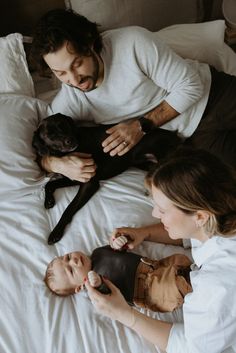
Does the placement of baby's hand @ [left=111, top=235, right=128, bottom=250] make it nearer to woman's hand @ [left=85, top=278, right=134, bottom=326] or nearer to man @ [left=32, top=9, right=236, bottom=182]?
woman's hand @ [left=85, top=278, right=134, bottom=326]

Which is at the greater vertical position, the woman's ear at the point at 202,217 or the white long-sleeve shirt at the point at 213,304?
the woman's ear at the point at 202,217

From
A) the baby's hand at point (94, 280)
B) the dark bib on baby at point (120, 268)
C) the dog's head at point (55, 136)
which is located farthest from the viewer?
the dog's head at point (55, 136)

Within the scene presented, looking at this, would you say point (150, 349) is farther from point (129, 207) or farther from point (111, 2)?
point (111, 2)

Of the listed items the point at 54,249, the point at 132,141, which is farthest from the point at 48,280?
the point at 132,141

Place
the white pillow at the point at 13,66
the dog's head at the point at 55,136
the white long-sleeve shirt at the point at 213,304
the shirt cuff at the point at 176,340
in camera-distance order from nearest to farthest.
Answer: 1. the white long-sleeve shirt at the point at 213,304
2. the shirt cuff at the point at 176,340
3. the dog's head at the point at 55,136
4. the white pillow at the point at 13,66

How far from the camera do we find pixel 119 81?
1.53 metres

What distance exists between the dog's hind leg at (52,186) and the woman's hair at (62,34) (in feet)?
1.66

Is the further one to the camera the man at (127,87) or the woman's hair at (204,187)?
the man at (127,87)

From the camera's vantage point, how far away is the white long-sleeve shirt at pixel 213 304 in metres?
0.89

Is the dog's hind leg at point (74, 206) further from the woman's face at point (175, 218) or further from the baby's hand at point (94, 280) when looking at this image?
the woman's face at point (175, 218)

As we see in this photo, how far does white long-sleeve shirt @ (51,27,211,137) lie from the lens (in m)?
1.47

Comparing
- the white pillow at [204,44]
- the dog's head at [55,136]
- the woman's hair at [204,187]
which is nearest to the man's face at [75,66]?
the dog's head at [55,136]

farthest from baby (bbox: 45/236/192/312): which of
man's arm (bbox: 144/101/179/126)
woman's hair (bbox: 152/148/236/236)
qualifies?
man's arm (bbox: 144/101/179/126)

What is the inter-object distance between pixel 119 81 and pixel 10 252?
77 cm
